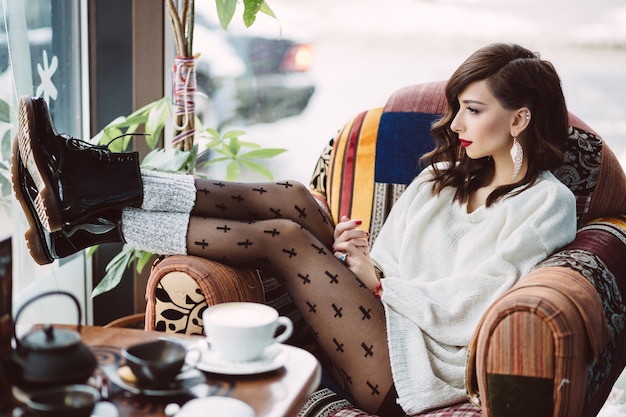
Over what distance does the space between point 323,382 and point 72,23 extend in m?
1.52

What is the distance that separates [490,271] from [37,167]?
1009 millimetres

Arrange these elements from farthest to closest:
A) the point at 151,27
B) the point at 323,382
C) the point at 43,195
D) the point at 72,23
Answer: the point at 151,27 → the point at 72,23 → the point at 323,382 → the point at 43,195

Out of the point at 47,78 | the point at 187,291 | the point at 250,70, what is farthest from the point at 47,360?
the point at 250,70

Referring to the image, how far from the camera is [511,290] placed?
1413 millimetres

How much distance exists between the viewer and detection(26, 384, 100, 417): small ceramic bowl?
91cm

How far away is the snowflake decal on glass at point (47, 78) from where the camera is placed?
223 cm

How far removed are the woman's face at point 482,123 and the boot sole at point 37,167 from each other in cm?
95

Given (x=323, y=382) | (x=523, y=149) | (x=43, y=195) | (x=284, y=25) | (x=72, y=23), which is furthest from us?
(x=284, y=25)

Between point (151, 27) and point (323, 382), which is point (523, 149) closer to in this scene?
point (323, 382)

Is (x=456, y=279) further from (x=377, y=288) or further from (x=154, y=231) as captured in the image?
(x=154, y=231)

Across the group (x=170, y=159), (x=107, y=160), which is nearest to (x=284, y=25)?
(x=170, y=159)

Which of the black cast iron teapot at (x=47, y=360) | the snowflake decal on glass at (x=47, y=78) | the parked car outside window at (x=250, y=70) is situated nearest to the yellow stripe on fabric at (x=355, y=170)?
the parked car outside window at (x=250, y=70)

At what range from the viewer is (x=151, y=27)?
262 centimetres

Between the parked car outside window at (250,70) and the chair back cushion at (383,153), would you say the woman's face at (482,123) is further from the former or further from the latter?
the parked car outside window at (250,70)
